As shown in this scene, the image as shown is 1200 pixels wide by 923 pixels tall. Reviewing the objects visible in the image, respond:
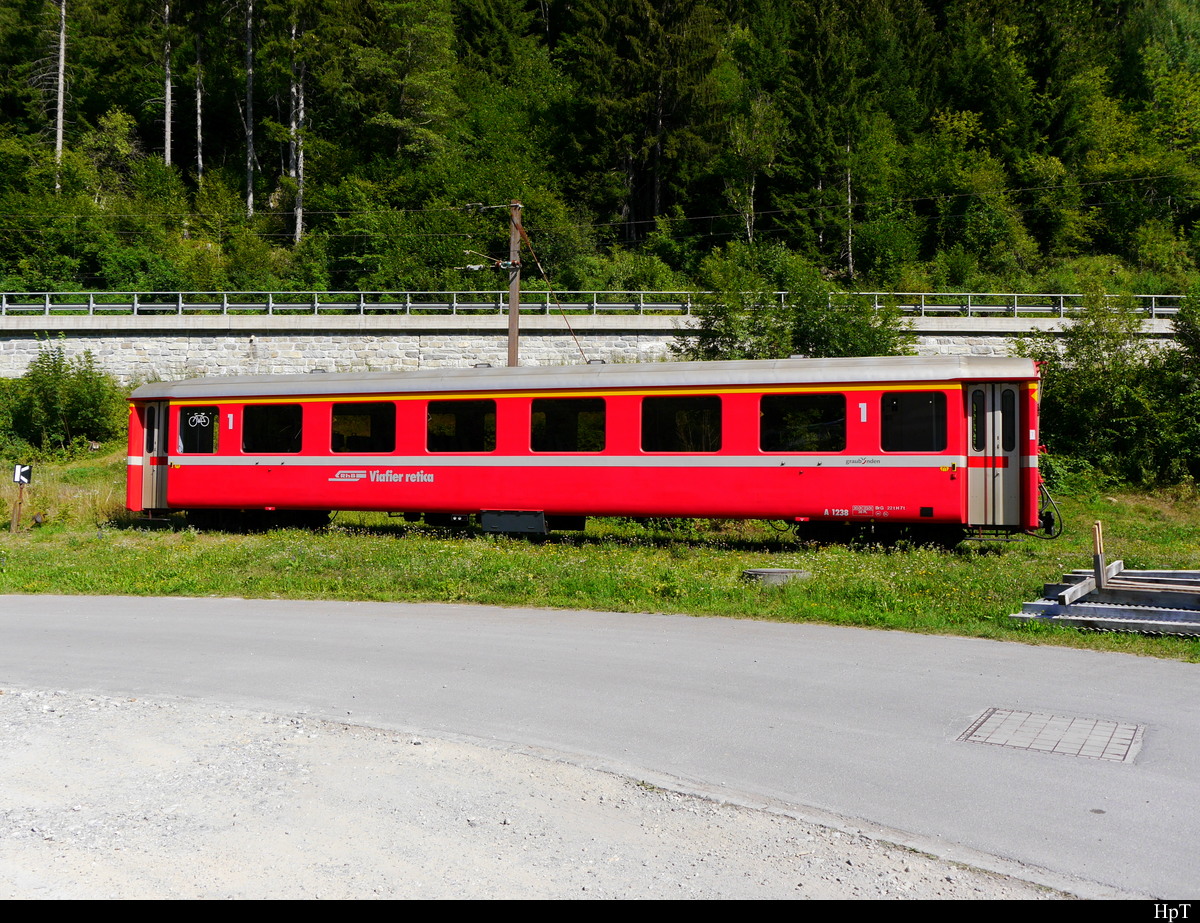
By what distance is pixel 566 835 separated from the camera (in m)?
5.11

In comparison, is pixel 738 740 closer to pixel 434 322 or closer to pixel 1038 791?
pixel 1038 791

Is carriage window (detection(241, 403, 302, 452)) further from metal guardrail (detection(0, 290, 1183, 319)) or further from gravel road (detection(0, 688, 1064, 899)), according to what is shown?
metal guardrail (detection(0, 290, 1183, 319))

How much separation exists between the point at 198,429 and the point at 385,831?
1727cm

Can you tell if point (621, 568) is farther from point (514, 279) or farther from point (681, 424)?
point (514, 279)

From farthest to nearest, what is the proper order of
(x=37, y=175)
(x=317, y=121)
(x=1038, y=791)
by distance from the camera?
(x=317, y=121) → (x=37, y=175) → (x=1038, y=791)

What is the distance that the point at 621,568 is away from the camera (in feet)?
47.5

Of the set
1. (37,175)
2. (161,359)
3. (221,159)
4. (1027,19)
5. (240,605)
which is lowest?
(240,605)

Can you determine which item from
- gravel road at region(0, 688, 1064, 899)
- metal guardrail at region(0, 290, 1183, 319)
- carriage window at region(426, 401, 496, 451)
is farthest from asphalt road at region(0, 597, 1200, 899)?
metal guardrail at region(0, 290, 1183, 319)

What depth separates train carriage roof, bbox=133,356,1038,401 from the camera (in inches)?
624

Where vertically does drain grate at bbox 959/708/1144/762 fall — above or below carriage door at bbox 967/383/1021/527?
below

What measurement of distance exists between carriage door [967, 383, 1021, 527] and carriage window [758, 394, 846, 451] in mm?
1937

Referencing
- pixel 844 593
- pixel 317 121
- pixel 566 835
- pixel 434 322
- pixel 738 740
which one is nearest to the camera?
pixel 566 835

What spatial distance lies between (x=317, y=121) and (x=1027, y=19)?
140ft

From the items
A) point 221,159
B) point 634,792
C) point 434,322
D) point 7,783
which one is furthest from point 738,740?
point 221,159
